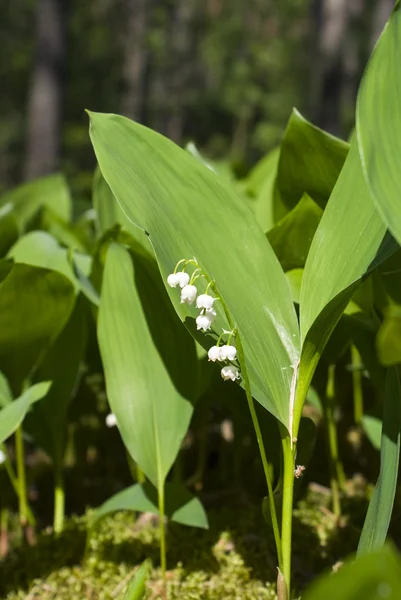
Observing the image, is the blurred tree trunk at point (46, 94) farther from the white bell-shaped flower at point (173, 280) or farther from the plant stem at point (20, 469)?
the white bell-shaped flower at point (173, 280)

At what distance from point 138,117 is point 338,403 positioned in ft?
35.3

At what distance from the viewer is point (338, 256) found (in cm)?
55

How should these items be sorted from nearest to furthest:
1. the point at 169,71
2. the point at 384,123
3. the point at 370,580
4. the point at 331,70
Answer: the point at 370,580 → the point at 384,123 → the point at 331,70 → the point at 169,71

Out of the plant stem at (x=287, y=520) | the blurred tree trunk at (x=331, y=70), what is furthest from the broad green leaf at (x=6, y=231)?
the blurred tree trunk at (x=331, y=70)

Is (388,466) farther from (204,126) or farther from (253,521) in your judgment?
(204,126)

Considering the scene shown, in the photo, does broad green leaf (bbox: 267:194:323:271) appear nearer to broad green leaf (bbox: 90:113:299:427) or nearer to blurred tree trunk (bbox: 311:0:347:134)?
broad green leaf (bbox: 90:113:299:427)

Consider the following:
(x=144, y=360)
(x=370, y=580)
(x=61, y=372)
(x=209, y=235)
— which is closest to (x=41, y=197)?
(x=61, y=372)

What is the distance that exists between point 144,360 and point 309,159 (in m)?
0.32

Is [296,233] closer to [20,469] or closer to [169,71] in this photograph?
[20,469]

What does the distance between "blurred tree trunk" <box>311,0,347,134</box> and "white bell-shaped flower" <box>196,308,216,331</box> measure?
4196 millimetres

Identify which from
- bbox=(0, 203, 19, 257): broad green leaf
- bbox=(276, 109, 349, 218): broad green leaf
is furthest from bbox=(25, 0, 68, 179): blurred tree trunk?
bbox=(276, 109, 349, 218): broad green leaf

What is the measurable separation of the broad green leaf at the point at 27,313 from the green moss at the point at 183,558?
0.84 ft

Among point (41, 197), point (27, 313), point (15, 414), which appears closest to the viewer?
point (15, 414)

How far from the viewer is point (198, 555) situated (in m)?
0.84
